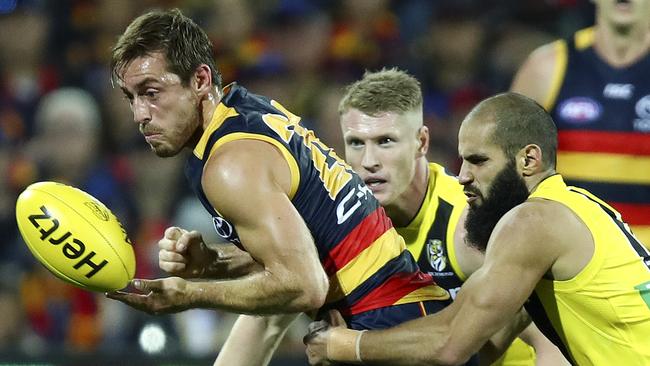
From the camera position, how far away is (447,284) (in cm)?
450

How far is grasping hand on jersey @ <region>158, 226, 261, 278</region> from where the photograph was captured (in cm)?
398

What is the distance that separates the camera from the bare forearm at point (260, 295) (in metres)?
3.50

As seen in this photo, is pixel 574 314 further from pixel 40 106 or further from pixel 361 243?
pixel 40 106

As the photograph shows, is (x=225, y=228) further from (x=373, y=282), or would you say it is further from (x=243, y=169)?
(x=373, y=282)

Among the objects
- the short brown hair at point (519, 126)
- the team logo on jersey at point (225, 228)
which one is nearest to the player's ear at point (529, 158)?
the short brown hair at point (519, 126)

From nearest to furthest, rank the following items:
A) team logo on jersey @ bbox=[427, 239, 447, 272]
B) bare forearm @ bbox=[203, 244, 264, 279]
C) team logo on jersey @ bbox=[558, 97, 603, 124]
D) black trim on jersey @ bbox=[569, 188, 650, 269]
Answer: black trim on jersey @ bbox=[569, 188, 650, 269] < bare forearm @ bbox=[203, 244, 264, 279] < team logo on jersey @ bbox=[427, 239, 447, 272] < team logo on jersey @ bbox=[558, 97, 603, 124]

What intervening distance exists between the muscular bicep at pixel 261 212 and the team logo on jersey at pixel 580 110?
2.30 m

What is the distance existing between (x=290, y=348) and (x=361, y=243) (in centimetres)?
279

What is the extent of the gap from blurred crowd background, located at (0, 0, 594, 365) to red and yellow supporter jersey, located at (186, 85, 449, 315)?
9.51 feet

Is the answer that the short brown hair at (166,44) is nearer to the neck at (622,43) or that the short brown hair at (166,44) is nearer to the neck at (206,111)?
the neck at (206,111)

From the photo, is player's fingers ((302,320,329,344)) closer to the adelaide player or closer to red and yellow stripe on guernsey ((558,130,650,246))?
the adelaide player

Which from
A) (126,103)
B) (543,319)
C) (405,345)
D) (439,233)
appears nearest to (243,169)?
(405,345)

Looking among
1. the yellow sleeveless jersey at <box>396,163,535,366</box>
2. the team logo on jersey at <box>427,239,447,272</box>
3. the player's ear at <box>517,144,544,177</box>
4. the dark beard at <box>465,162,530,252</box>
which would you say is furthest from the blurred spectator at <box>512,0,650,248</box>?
the player's ear at <box>517,144,544,177</box>

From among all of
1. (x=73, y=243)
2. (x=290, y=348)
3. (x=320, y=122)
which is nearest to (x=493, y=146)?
(x=73, y=243)
